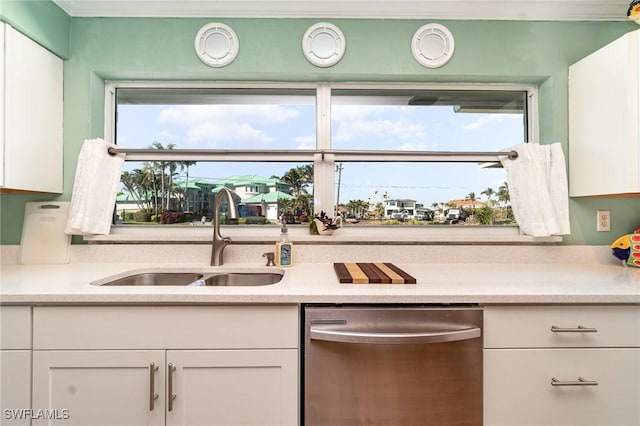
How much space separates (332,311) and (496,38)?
1.78m

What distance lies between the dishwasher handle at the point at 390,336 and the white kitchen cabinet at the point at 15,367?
1026 millimetres

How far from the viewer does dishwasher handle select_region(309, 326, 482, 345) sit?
1083 mm

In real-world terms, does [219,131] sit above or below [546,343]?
above

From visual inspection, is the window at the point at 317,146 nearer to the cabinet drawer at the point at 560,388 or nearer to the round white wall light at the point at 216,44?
the round white wall light at the point at 216,44

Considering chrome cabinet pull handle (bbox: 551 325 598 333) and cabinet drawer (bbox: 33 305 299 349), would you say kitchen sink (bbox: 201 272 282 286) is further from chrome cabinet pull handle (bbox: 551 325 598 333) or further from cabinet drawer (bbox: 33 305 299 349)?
chrome cabinet pull handle (bbox: 551 325 598 333)

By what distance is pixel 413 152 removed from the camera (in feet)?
5.91

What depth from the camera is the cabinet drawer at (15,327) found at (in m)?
1.12

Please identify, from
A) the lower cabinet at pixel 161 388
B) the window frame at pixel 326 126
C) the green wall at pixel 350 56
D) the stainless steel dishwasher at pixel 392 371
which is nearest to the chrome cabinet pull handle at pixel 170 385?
the lower cabinet at pixel 161 388

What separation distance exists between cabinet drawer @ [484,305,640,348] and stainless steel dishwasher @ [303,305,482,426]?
0.29 feet

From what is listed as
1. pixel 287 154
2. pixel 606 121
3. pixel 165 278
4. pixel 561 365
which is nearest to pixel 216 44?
pixel 287 154

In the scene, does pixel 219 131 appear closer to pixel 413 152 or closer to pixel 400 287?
pixel 413 152

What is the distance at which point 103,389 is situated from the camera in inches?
44.5

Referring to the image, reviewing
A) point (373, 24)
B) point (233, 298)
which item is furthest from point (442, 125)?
point (233, 298)

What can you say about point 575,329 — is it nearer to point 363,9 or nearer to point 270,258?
point 270,258
